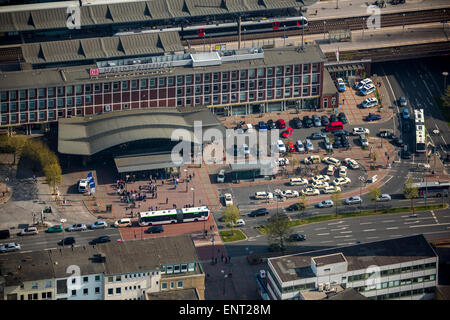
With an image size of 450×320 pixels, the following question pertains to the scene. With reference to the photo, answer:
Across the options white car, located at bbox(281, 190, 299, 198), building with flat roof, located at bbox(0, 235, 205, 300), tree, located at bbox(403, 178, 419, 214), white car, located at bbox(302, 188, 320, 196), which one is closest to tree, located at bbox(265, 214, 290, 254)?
white car, located at bbox(281, 190, 299, 198)

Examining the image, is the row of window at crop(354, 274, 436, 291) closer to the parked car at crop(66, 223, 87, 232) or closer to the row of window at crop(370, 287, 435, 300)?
the row of window at crop(370, 287, 435, 300)

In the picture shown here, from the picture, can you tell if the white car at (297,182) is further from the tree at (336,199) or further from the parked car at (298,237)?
the parked car at (298,237)

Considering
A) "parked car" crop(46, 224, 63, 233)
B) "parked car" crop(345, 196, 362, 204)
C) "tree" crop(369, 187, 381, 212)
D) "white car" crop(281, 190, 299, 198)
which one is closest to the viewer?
"parked car" crop(46, 224, 63, 233)

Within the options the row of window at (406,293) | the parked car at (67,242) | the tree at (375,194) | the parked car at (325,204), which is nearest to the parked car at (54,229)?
the parked car at (67,242)

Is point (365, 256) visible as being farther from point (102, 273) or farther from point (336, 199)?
point (102, 273)

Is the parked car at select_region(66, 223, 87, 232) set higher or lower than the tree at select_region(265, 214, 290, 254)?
higher
